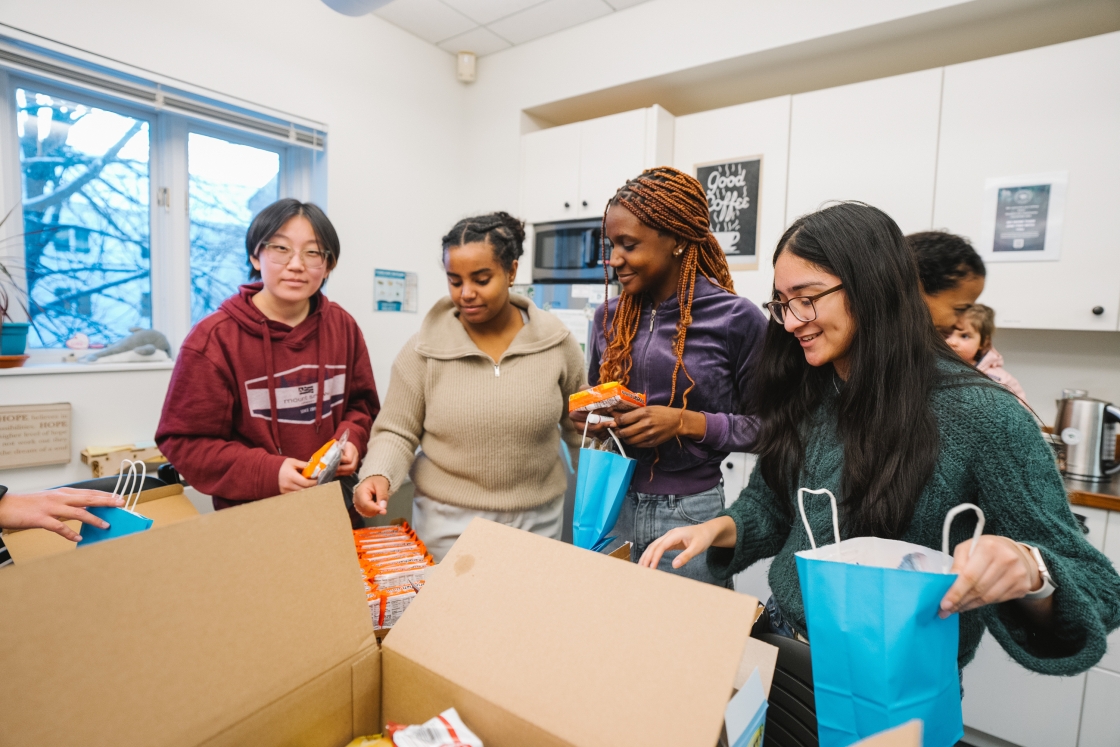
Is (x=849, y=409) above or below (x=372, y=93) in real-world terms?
below

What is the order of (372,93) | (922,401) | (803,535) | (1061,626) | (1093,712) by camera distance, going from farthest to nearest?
1. (372,93)
2. (1093,712)
3. (803,535)
4. (922,401)
5. (1061,626)

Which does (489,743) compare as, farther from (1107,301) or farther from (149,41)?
(149,41)

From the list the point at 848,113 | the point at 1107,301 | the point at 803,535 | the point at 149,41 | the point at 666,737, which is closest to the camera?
the point at 666,737

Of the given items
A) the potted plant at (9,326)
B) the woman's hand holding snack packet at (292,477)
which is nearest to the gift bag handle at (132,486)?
the woman's hand holding snack packet at (292,477)

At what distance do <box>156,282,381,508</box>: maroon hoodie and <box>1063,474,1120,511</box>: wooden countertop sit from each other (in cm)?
211

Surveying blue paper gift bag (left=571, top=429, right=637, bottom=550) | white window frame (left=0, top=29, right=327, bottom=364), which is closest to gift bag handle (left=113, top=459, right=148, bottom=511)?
blue paper gift bag (left=571, top=429, right=637, bottom=550)

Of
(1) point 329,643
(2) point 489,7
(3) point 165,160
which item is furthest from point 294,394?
(2) point 489,7

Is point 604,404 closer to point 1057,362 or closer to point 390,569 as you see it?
point 390,569

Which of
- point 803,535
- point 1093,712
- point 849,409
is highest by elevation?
point 849,409

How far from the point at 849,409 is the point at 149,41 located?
2657 mm

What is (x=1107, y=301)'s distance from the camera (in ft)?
6.37

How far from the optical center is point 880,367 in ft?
2.74

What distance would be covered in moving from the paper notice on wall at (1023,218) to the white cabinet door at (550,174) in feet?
5.82

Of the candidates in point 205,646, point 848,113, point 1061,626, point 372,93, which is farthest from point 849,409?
point 372,93
